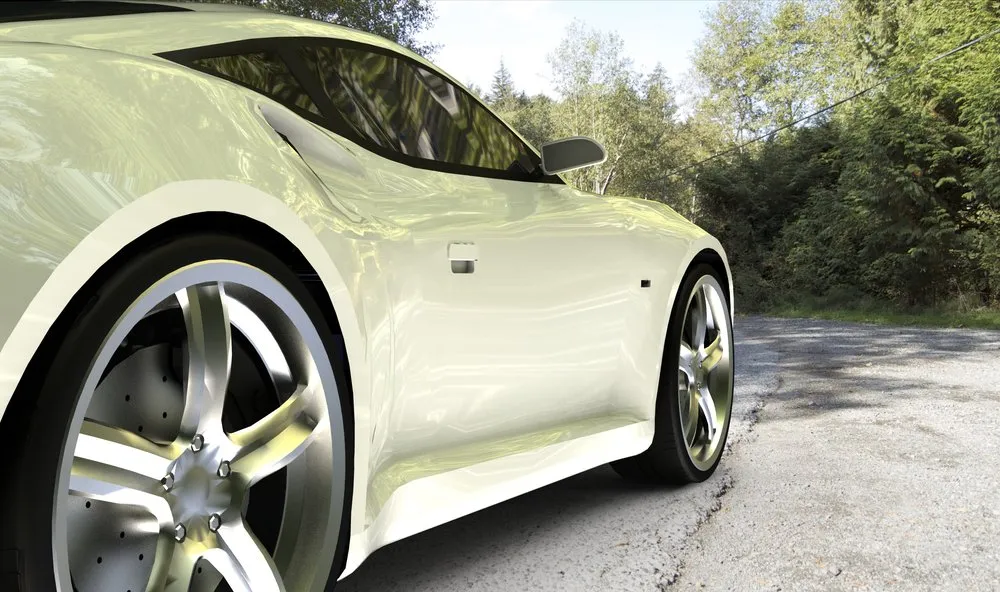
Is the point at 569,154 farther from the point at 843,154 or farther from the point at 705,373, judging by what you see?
the point at 843,154

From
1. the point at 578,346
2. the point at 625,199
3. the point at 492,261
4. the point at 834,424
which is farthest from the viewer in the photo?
the point at 834,424

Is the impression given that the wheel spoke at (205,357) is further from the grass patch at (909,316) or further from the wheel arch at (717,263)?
the grass patch at (909,316)

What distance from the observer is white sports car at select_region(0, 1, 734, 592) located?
1.46m

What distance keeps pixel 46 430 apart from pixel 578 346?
212cm

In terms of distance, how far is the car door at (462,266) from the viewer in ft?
7.90

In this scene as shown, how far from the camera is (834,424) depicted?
5801 mm

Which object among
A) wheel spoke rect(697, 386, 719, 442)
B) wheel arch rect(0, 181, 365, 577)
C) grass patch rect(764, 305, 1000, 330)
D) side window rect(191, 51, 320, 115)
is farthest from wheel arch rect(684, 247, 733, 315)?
grass patch rect(764, 305, 1000, 330)

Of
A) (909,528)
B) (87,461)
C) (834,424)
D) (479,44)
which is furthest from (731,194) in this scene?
(479,44)

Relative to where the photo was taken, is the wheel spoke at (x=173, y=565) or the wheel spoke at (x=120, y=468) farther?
the wheel spoke at (x=173, y=565)

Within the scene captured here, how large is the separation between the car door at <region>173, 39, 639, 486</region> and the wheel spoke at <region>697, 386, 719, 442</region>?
74 cm

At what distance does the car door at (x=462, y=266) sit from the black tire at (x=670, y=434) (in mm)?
365

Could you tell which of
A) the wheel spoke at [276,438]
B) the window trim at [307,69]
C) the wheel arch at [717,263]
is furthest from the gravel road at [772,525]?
the window trim at [307,69]

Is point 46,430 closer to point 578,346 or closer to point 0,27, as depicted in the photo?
point 0,27

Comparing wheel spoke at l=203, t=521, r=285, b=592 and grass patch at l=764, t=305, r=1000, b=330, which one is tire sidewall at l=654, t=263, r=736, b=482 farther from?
grass patch at l=764, t=305, r=1000, b=330
